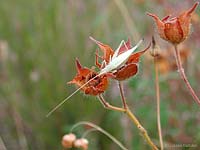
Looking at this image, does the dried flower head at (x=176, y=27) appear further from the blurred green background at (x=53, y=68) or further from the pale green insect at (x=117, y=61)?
the blurred green background at (x=53, y=68)

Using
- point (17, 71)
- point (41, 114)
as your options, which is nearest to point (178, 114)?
point (41, 114)

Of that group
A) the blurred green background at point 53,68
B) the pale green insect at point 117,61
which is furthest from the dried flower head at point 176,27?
the blurred green background at point 53,68

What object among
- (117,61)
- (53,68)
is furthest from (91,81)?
(53,68)

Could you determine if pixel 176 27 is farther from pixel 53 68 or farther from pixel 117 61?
pixel 53 68

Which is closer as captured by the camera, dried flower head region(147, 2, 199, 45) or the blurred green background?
dried flower head region(147, 2, 199, 45)

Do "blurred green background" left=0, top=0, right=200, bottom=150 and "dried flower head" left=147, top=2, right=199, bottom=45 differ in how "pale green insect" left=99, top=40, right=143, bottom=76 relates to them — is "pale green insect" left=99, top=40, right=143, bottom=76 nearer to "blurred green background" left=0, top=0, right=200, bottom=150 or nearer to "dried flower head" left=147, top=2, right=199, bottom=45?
"dried flower head" left=147, top=2, right=199, bottom=45

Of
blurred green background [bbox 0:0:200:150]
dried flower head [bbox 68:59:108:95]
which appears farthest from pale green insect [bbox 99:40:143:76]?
blurred green background [bbox 0:0:200:150]

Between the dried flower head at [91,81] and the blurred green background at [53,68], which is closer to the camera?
the dried flower head at [91,81]

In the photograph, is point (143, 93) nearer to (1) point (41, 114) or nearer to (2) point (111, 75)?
(1) point (41, 114)
